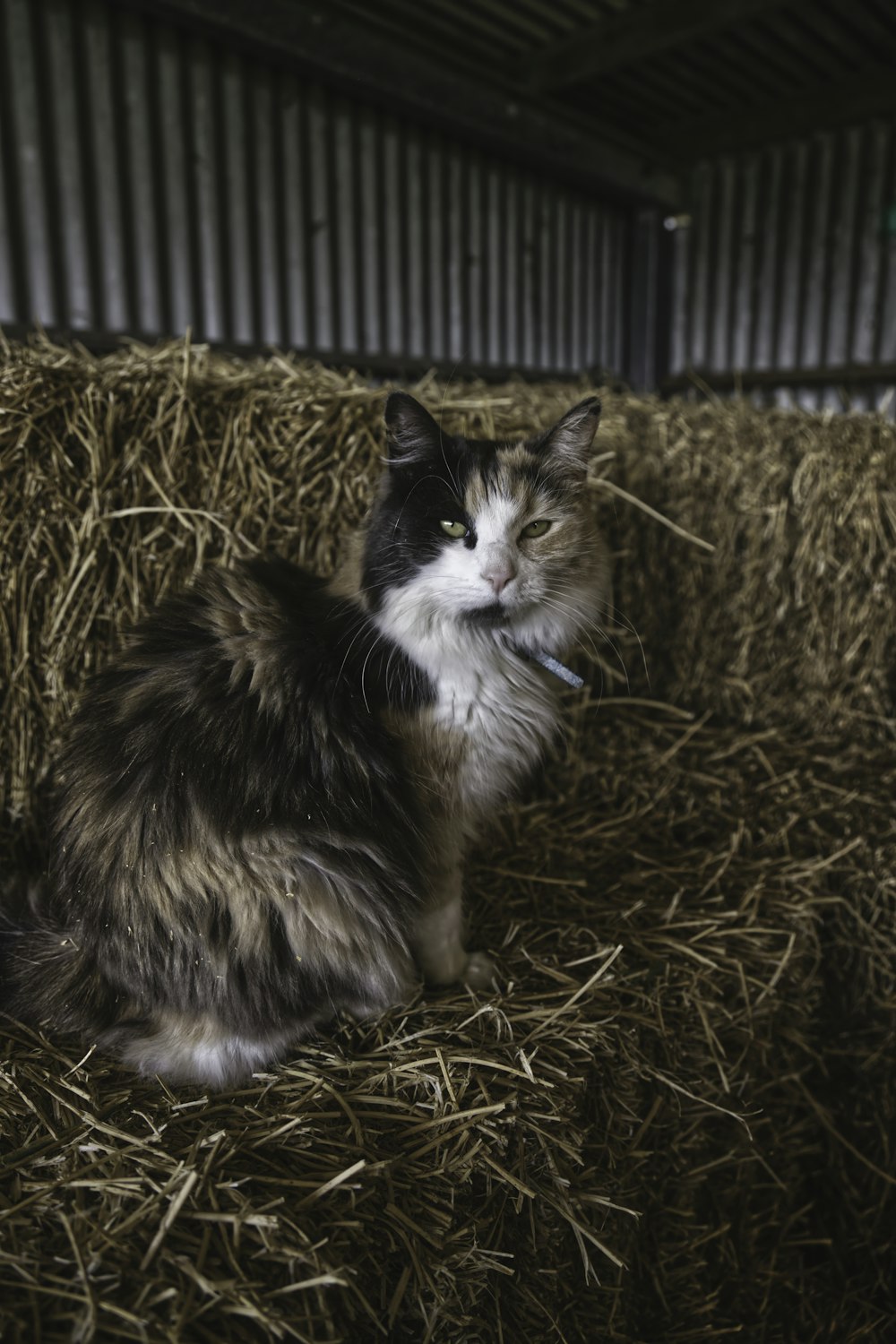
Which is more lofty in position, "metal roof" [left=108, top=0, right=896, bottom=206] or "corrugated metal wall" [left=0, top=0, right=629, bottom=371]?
"metal roof" [left=108, top=0, right=896, bottom=206]

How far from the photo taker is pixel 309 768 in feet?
4.98

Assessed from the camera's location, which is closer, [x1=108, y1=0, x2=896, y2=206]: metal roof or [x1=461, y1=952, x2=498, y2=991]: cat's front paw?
[x1=461, y1=952, x2=498, y2=991]: cat's front paw

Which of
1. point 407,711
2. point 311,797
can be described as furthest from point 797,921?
point 311,797

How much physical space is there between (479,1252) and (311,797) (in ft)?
2.47

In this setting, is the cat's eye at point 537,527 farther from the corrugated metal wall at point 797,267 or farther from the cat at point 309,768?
the corrugated metal wall at point 797,267

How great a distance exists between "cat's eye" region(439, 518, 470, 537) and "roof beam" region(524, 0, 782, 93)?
467cm

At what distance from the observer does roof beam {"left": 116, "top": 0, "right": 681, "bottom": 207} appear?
12.4 ft

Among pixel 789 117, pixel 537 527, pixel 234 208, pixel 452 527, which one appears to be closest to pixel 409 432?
pixel 452 527

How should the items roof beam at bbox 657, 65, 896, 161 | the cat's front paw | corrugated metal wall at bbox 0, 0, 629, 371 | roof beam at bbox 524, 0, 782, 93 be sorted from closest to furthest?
the cat's front paw < corrugated metal wall at bbox 0, 0, 629, 371 < roof beam at bbox 524, 0, 782, 93 < roof beam at bbox 657, 65, 896, 161

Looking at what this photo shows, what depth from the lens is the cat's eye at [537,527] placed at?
1.60 metres

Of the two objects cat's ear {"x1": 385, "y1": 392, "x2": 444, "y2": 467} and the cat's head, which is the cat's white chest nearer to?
the cat's head

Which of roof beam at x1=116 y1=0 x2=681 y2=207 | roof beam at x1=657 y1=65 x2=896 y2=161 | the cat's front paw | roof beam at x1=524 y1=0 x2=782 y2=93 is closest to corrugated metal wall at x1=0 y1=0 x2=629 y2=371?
roof beam at x1=116 y1=0 x2=681 y2=207

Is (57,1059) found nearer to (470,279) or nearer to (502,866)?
(502,866)

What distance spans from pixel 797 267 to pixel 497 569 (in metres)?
6.39
